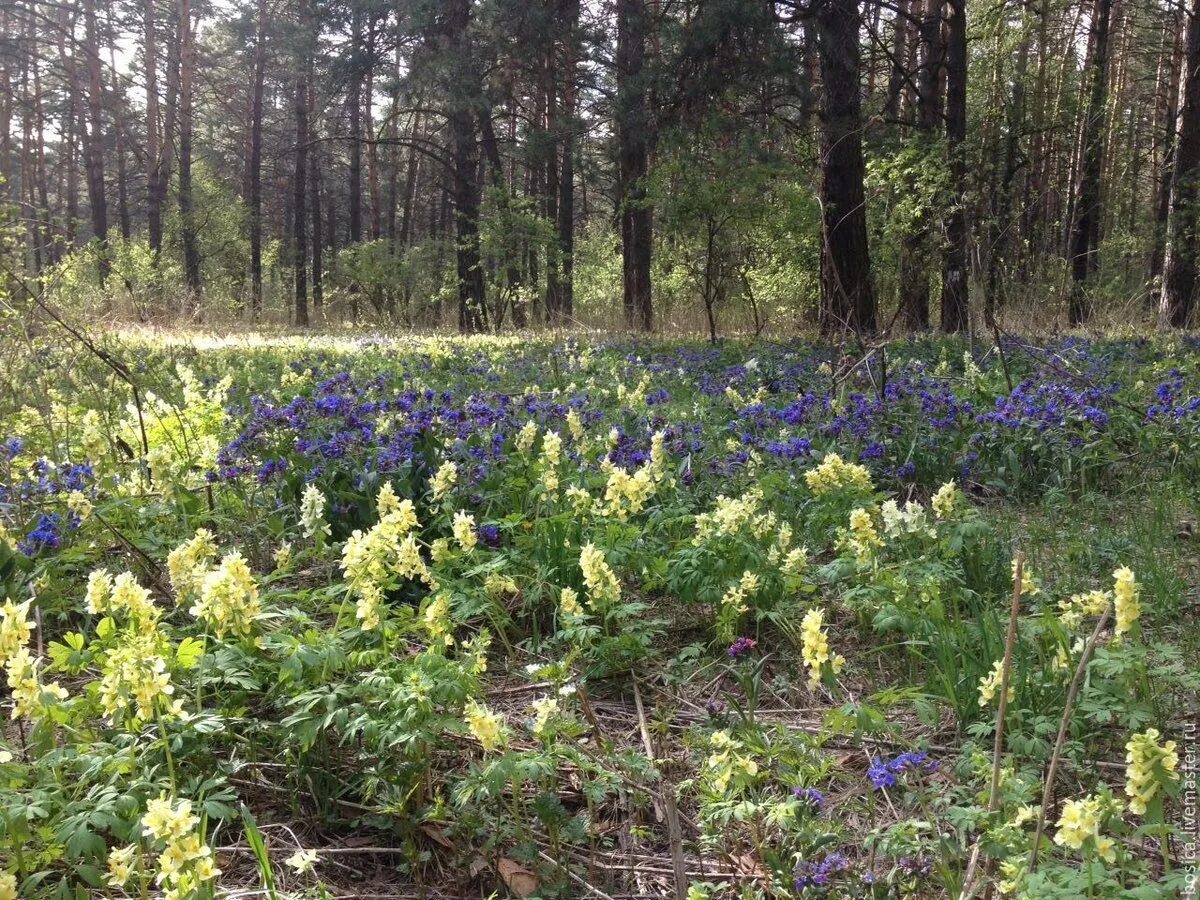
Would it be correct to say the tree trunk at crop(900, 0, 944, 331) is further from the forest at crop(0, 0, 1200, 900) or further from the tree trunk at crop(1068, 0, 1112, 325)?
the forest at crop(0, 0, 1200, 900)

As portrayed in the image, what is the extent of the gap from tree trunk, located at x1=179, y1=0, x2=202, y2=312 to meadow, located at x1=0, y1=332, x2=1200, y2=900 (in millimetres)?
23353

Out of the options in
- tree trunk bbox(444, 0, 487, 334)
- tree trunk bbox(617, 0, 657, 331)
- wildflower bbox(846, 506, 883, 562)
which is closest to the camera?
wildflower bbox(846, 506, 883, 562)

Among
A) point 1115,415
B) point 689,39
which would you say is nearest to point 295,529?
point 1115,415

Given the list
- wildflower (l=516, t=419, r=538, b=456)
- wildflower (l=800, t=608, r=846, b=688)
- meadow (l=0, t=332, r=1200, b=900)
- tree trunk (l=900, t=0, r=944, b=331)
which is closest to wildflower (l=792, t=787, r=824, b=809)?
meadow (l=0, t=332, r=1200, b=900)

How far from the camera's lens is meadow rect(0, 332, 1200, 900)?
166 cm

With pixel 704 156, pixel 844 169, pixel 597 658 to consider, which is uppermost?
pixel 704 156

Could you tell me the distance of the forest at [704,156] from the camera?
1042 centimetres

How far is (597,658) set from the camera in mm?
2695

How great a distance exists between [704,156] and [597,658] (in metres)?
10.2

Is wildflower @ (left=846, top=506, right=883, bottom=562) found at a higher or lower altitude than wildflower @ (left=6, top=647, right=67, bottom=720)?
higher

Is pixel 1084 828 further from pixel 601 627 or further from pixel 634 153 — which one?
pixel 634 153

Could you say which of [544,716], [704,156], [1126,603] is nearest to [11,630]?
[544,716]

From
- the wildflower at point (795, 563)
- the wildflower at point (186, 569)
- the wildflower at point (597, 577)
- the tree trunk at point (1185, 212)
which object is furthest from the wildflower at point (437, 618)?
the tree trunk at point (1185, 212)

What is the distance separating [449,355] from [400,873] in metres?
7.58
